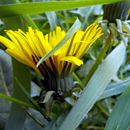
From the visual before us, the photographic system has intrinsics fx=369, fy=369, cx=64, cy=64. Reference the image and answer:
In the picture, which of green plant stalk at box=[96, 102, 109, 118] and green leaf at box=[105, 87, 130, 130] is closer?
green leaf at box=[105, 87, 130, 130]

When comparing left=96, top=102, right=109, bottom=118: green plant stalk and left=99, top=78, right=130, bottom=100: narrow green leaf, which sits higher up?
left=99, top=78, right=130, bottom=100: narrow green leaf

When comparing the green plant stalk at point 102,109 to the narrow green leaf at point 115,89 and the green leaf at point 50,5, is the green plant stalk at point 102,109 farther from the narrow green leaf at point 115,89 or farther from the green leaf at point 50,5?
the green leaf at point 50,5

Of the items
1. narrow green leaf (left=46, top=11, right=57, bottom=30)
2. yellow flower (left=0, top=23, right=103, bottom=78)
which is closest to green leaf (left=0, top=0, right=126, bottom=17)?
yellow flower (left=0, top=23, right=103, bottom=78)

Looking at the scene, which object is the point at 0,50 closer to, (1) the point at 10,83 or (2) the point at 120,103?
(1) the point at 10,83

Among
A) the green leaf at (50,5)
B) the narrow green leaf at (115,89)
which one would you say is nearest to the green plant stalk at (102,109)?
the narrow green leaf at (115,89)

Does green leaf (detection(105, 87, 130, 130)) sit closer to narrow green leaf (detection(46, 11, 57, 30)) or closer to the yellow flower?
the yellow flower

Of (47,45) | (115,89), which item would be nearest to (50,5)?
(47,45)
